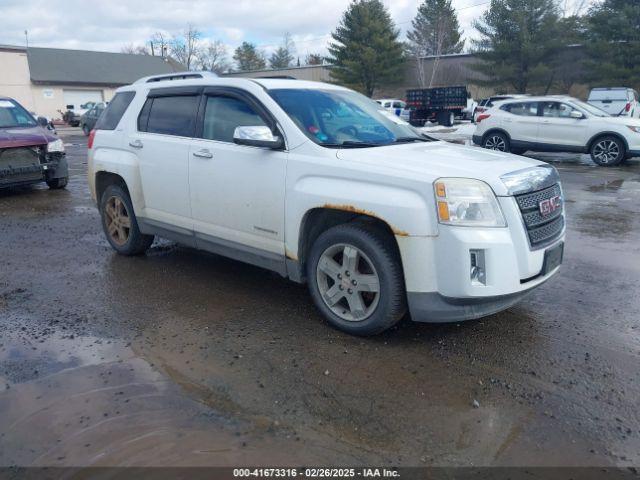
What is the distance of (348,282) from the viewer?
13.0 ft

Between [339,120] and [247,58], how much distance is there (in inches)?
3427

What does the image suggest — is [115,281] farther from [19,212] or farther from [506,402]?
[19,212]

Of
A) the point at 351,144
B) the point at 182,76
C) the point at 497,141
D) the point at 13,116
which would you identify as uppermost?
the point at 182,76

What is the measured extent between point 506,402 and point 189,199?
3.25m

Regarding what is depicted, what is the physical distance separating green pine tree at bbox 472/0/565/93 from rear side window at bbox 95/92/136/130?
3842cm

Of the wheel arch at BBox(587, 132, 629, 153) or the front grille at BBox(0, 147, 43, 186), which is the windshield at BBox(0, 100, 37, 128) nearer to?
the front grille at BBox(0, 147, 43, 186)

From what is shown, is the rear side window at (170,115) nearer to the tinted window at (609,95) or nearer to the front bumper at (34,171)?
the front bumper at (34,171)

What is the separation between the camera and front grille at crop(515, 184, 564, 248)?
3658 millimetres

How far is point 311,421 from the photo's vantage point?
117 inches

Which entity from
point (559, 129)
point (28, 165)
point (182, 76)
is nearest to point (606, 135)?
point (559, 129)

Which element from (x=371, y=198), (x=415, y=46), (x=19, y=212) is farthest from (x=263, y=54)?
(x=371, y=198)

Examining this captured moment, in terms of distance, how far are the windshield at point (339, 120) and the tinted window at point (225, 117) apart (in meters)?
0.28

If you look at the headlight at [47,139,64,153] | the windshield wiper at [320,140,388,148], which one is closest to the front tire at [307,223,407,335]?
the windshield wiper at [320,140,388,148]

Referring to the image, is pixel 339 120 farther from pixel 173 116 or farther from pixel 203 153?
pixel 173 116
